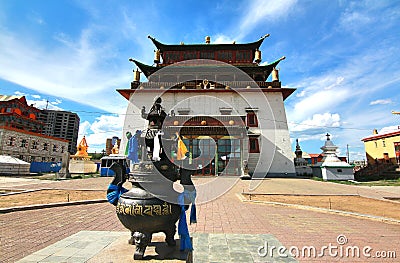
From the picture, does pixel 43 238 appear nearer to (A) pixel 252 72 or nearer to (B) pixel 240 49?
(A) pixel 252 72

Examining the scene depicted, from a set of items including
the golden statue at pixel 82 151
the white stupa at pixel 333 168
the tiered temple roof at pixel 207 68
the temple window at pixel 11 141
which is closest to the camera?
the white stupa at pixel 333 168

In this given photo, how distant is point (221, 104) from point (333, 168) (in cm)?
1406

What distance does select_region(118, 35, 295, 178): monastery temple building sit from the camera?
21781 millimetres

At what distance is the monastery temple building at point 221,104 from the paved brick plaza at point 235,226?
44.0 ft

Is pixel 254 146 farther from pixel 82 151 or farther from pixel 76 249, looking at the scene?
pixel 82 151

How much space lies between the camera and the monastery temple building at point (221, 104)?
71.5 feet

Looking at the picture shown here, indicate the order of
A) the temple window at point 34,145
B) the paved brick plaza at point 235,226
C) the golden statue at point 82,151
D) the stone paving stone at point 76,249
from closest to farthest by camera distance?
the stone paving stone at point 76,249
the paved brick plaza at point 235,226
the temple window at point 34,145
the golden statue at point 82,151

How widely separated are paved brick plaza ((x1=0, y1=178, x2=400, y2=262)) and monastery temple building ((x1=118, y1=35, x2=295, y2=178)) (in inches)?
529

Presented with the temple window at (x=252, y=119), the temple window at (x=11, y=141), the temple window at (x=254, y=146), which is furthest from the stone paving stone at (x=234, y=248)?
the temple window at (x=11, y=141)

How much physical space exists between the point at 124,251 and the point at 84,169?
3442cm

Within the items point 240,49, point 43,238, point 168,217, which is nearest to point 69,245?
point 43,238

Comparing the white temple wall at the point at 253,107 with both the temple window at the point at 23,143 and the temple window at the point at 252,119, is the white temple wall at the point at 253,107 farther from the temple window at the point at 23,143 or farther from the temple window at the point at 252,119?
the temple window at the point at 23,143

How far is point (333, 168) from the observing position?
21219mm

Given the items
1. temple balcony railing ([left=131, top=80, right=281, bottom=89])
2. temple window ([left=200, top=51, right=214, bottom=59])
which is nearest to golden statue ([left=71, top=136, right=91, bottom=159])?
temple balcony railing ([left=131, top=80, right=281, bottom=89])
